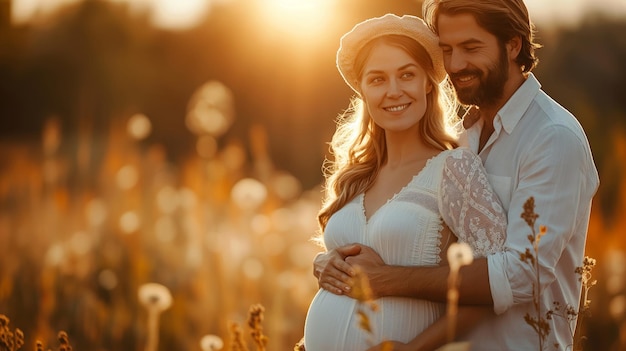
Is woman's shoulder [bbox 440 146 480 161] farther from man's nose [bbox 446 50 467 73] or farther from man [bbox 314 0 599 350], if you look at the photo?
man's nose [bbox 446 50 467 73]

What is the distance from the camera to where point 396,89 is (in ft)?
13.3

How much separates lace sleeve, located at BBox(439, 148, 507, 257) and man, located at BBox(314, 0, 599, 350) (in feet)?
0.21

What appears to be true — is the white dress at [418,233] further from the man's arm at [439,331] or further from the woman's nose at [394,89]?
the woman's nose at [394,89]

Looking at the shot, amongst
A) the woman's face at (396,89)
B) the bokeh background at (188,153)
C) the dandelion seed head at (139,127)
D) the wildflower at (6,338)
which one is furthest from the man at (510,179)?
the dandelion seed head at (139,127)

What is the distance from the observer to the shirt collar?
4180mm

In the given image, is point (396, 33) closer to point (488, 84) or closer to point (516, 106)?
point (488, 84)

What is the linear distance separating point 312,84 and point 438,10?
1694 centimetres

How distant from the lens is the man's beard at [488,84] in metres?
4.29

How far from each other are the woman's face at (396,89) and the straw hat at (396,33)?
3.0 inches

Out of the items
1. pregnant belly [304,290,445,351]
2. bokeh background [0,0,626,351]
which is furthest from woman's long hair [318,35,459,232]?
bokeh background [0,0,626,351]

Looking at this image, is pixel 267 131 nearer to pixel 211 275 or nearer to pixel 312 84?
pixel 312 84

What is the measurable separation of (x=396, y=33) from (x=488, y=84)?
0.52 metres

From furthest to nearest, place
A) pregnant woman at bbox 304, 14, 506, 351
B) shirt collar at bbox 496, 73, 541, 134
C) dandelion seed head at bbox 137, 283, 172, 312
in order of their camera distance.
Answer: dandelion seed head at bbox 137, 283, 172, 312
shirt collar at bbox 496, 73, 541, 134
pregnant woman at bbox 304, 14, 506, 351

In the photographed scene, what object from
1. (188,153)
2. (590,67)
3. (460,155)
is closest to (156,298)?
(460,155)
